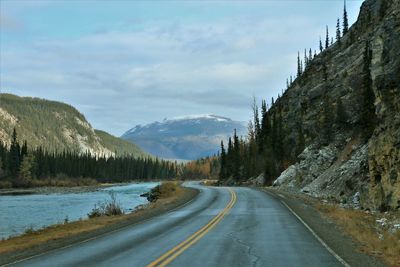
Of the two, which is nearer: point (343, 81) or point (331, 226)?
point (331, 226)

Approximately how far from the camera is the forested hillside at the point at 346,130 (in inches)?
1097

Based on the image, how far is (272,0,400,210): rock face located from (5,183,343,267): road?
29.3ft

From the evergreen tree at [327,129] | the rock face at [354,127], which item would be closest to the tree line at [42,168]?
the rock face at [354,127]

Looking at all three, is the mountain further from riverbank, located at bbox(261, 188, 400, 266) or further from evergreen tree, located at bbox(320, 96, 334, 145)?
riverbank, located at bbox(261, 188, 400, 266)

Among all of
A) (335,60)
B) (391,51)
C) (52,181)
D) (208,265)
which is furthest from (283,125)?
(208,265)

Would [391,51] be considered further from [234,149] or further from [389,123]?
[234,149]

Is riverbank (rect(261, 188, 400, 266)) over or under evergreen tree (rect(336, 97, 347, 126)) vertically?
under

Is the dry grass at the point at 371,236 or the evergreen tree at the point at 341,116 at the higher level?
the evergreen tree at the point at 341,116

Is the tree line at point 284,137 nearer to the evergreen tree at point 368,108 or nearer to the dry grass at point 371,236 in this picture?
the evergreen tree at point 368,108

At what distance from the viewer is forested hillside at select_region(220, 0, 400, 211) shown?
27859 millimetres

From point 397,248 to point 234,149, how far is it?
3783 inches

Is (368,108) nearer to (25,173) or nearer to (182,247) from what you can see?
(182,247)

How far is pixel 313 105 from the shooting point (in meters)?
74.6

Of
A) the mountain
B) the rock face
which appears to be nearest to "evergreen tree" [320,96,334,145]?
the mountain
